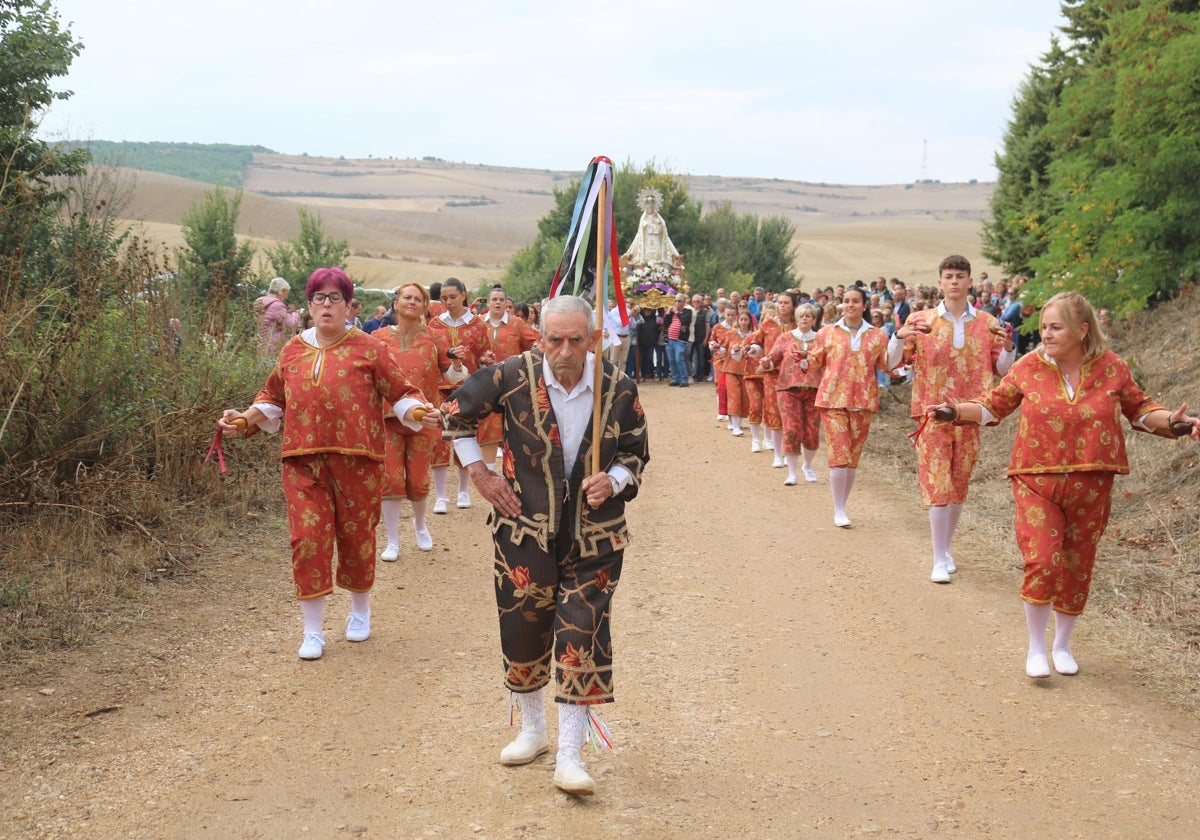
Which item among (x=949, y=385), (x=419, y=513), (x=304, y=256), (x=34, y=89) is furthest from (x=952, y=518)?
(x=304, y=256)

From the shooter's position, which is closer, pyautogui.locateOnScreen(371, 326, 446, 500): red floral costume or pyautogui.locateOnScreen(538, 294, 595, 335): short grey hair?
pyautogui.locateOnScreen(538, 294, 595, 335): short grey hair

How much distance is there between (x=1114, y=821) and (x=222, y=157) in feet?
605

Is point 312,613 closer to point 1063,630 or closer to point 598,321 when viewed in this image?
point 598,321

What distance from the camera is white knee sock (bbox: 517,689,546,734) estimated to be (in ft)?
17.4

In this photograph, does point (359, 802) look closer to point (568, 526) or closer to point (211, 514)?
point (568, 526)

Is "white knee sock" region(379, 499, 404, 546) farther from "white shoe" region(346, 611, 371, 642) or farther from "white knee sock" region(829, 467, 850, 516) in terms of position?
"white knee sock" region(829, 467, 850, 516)

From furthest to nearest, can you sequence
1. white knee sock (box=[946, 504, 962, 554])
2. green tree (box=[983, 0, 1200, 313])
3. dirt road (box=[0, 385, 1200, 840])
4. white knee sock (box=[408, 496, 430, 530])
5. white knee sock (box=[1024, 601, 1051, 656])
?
green tree (box=[983, 0, 1200, 313]) < white knee sock (box=[408, 496, 430, 530]) < white knee sock (box=[946, 504, 962, 554]) < white knee sock (box=[1024, 601, 1051, 656]) < dirt road (box=[0, 385, 1200, 840])

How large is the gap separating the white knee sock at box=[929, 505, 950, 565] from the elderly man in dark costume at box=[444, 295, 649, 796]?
4351mm

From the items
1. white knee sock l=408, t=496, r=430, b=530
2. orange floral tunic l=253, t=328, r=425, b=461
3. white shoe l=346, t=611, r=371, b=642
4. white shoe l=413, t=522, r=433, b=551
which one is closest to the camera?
orange floral tunic l=253, t=328, r=425, b=461

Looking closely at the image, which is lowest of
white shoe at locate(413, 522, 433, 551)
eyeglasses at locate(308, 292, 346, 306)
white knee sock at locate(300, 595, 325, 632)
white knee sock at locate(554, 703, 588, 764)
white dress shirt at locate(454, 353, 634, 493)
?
white shoe at locate(413, 522, 433, 551)

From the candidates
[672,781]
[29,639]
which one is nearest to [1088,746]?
[672,781]

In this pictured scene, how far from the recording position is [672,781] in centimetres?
517

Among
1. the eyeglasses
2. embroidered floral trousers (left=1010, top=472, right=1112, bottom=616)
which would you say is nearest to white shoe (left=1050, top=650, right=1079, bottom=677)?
embroidered floral trousers (left=1010, top=472, right=1112, bottom=616)

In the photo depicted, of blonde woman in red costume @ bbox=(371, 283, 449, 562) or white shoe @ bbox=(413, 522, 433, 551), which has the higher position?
blonde woman in red costume @ bbox=(371, 283, 449, 562)
